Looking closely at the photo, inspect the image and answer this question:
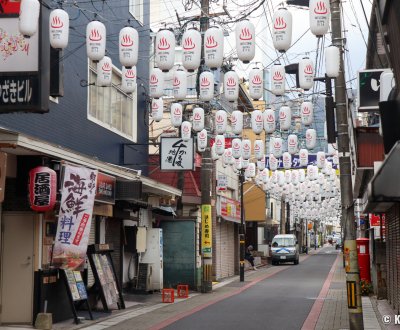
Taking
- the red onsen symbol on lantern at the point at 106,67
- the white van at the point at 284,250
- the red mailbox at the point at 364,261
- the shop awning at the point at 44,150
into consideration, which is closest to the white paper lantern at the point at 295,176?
the red mailbox at the point at 364,261

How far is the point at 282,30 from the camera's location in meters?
13.8

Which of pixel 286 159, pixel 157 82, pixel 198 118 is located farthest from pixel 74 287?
pixel 286 159

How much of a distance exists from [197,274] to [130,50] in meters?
13.7

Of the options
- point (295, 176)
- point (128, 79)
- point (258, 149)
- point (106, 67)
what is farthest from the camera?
point (295, 176)

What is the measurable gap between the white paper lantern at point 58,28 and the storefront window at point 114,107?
617 centimetres

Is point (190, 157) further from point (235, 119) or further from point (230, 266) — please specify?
point (230, 266)

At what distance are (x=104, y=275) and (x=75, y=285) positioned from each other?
70.8 inches

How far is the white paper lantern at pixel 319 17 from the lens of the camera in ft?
43.0

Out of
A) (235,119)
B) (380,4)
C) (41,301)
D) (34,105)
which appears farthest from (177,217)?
(380,4)

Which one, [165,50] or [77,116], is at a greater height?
[165,50]

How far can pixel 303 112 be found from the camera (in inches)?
824

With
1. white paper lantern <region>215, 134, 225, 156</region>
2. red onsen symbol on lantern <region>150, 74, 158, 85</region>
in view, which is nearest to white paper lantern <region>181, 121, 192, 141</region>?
white paper lantern <region>215, 134, 225, 156</region>

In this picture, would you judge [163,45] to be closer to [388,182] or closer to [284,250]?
[388,182]

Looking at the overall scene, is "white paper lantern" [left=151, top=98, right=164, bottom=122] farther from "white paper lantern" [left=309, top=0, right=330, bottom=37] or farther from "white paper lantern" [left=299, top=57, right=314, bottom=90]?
"white paper lantern" [left=309, top=0, right=330, bottom=37]
